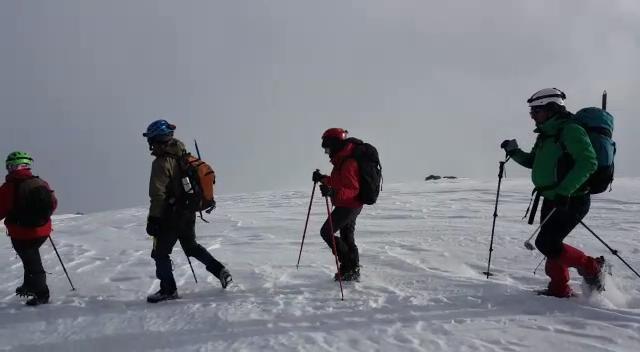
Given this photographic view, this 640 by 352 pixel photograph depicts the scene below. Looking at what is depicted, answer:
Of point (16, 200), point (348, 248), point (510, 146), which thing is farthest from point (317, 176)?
point (16, 200)

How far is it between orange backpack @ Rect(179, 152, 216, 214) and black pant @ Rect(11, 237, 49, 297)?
217 centimetres

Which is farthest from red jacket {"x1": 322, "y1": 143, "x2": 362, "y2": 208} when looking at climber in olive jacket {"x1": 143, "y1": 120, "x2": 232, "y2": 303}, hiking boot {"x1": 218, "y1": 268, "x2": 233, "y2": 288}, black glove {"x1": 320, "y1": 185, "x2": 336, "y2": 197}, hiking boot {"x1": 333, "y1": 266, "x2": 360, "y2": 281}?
climber in olive jacket {"x1": 143, "y1": 120, "x2": 232, "y2": 303}

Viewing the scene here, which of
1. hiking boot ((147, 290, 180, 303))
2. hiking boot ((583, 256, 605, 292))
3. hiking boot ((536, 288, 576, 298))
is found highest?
hiking boot ((583, 256, 605, 292))

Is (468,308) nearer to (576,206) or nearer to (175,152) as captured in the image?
(576,206)

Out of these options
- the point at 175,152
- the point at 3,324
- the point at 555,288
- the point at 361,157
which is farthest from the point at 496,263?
the point at 3,324

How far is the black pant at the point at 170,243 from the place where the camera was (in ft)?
19.0

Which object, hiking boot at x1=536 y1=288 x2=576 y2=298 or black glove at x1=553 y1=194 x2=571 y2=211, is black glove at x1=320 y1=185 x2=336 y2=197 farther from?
hiking boot at x1=536 y1=288 x2=576 y2=298

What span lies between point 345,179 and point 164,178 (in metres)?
2.23

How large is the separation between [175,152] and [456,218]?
926 cm

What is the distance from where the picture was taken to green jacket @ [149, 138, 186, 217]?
5.57 m

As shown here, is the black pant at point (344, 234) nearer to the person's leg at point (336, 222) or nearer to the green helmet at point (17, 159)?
the person's leg at point (336, 222)

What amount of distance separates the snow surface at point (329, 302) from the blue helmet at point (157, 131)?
209 cm

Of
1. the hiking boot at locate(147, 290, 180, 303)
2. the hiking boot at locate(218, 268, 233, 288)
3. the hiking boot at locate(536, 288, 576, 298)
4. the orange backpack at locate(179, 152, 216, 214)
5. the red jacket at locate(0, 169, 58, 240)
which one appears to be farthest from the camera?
the hiking boot at locate(218, 268, 233, 288)

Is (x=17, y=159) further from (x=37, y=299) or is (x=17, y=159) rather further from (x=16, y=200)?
(x=37, y=299)
